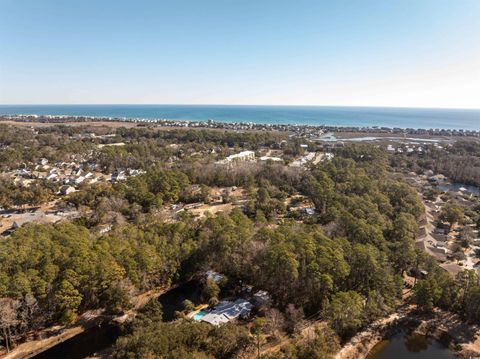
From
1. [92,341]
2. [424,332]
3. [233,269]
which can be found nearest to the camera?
[92,341]

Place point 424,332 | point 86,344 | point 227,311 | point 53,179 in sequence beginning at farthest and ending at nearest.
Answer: point 53,179, point 227,311, point 424,332, point 86,344

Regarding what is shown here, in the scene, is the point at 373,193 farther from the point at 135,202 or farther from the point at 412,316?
the point at 135,202

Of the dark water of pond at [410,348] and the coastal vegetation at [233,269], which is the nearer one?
the coastal vegetation at [233,269]

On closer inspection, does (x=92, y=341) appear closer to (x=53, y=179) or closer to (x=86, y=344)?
(x=86, y=344)

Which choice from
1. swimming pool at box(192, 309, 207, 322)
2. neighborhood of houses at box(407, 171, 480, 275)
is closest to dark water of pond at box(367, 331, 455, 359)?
neighborhood of houses at box(407, 171, 480, 275)

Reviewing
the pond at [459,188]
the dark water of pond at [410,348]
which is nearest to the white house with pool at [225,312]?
the dark water of pond at [410,348]

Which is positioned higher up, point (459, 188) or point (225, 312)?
point (459, 188)

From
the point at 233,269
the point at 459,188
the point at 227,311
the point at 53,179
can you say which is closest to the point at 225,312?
the point at 227,311

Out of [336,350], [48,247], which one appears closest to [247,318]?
[336,350]

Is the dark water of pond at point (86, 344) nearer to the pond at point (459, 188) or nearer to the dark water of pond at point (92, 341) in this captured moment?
the dark water of pond at point (92, 341)
